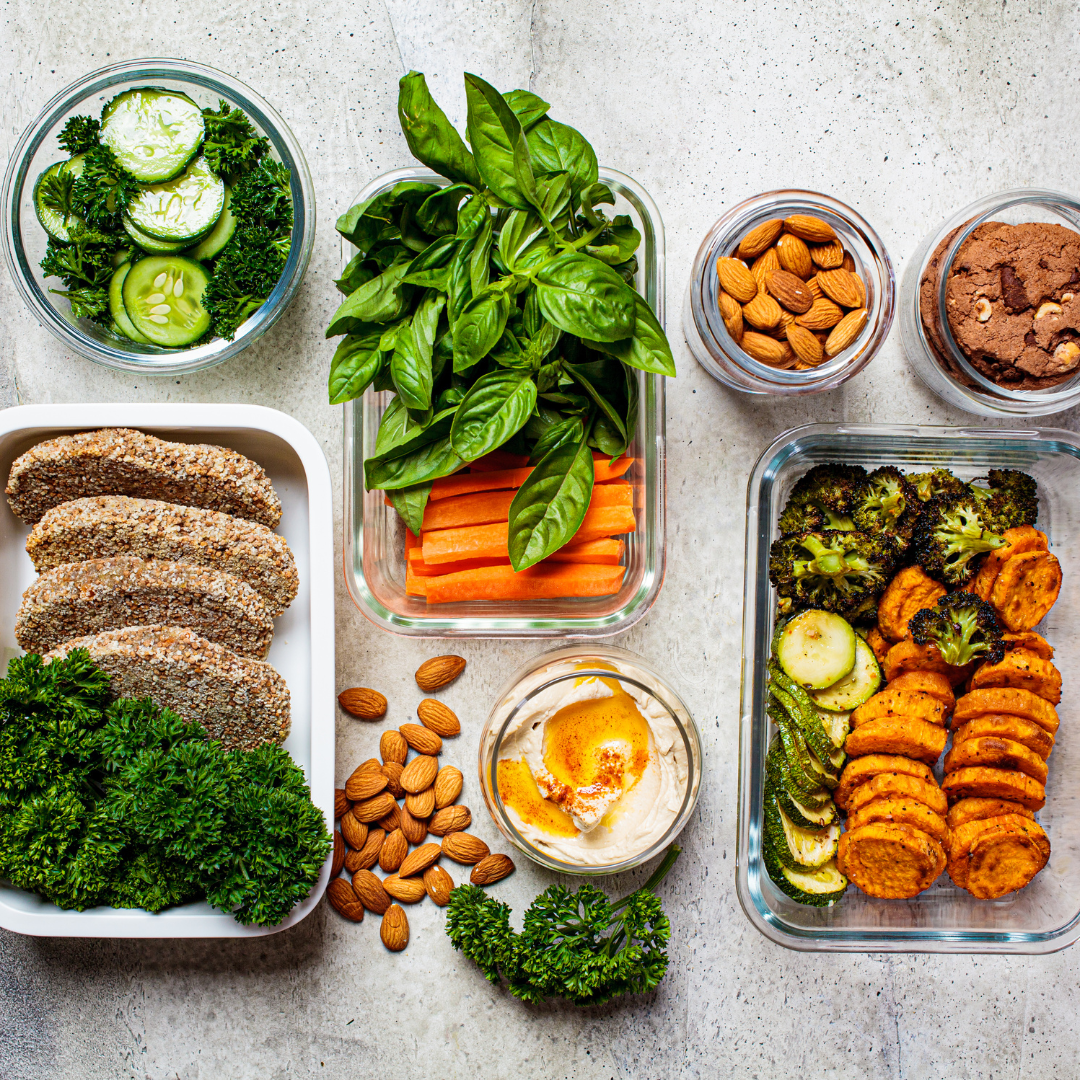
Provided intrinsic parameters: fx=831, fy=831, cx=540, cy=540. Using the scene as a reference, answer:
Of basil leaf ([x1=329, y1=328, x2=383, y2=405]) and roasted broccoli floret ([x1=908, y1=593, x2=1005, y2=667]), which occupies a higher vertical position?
basil leaf ([x1=329, y1=328, x2=383, y2=405])

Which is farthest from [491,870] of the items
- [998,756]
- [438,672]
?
[998,756]

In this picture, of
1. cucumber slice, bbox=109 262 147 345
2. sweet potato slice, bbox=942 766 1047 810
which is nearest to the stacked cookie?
cucumber slice, bbox=109 262 147 345

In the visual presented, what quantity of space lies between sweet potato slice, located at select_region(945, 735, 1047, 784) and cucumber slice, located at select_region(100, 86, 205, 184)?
1951 mm

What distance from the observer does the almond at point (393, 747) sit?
1.79 m

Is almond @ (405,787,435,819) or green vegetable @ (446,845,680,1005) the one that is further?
almond @ (405,787,435,819)

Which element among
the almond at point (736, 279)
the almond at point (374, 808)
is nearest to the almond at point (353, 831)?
the almond at point (374, 808)

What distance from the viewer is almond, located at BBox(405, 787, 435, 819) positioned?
1.79m

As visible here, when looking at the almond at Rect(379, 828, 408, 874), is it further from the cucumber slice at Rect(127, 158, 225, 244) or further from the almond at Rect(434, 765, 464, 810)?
the cucumber slice at Rect(127, 158, 225, 244)

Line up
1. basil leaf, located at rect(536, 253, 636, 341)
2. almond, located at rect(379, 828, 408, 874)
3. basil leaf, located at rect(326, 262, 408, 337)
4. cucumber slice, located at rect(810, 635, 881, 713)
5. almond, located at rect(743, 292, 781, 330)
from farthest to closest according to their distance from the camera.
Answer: almond, located at rect(379, 828, 408, 874), cucumber slice, located at rect(810, 635, 881, 713), almond, located at rect(743, 292, 781, 330), basil leaf, located at rect(326, 262, 408, 337), basil leaf, located at rect(536, 253, 636, 341)

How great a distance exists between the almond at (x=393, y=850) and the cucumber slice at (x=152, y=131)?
1.43m

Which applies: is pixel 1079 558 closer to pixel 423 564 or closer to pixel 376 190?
pixel 423 564

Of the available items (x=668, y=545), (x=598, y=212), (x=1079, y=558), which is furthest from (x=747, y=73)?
(x=1079, y=558)

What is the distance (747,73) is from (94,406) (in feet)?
4.93

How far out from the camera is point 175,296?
5.49ft
